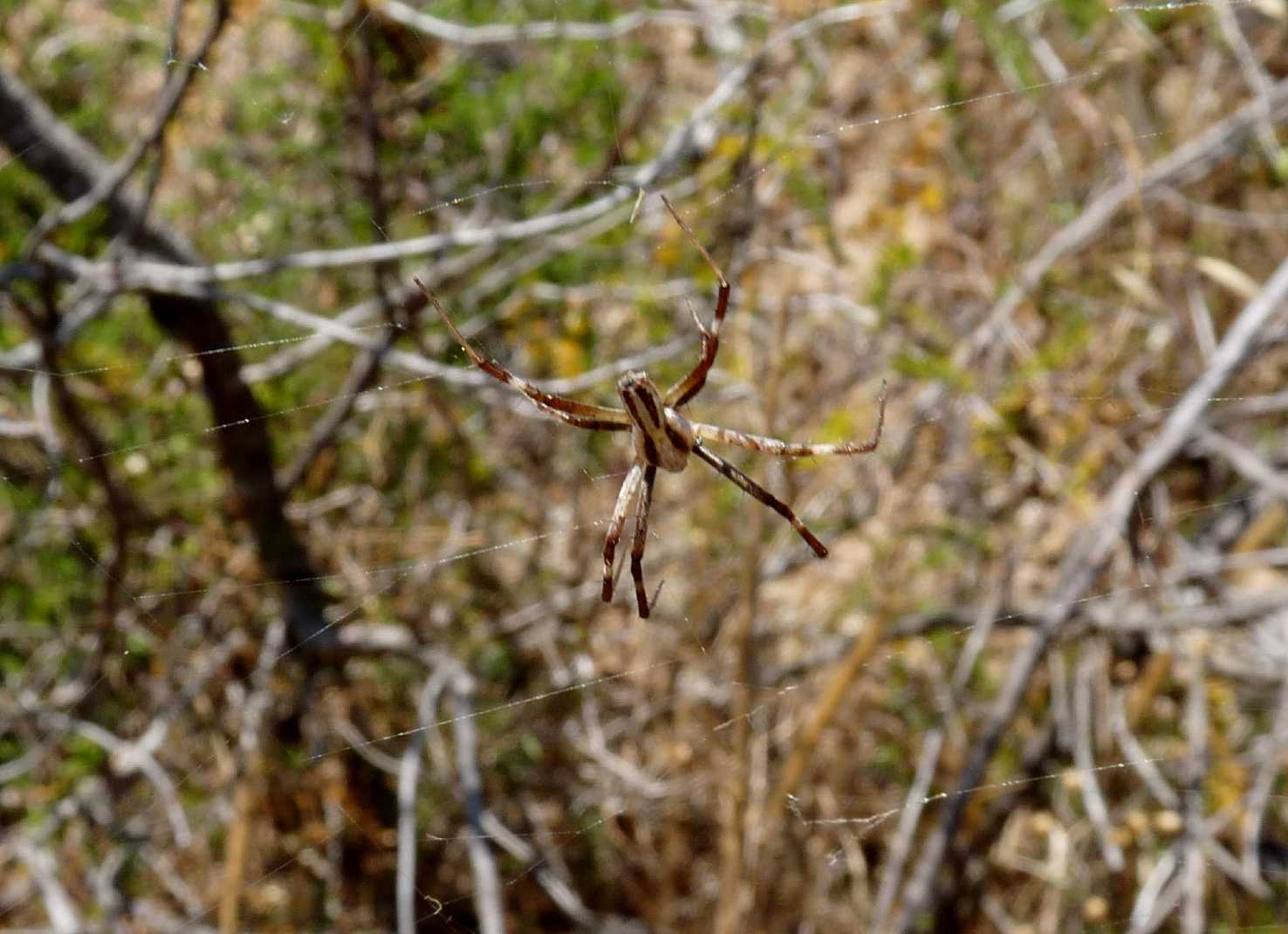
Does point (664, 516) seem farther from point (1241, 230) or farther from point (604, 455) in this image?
point (1241, 230)

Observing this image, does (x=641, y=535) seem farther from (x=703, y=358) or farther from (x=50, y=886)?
(x=50, y=886)

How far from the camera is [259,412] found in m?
3.18

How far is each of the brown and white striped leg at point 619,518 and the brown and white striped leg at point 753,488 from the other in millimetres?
108

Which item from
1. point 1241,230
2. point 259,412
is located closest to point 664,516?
point 259,412

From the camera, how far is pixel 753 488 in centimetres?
199

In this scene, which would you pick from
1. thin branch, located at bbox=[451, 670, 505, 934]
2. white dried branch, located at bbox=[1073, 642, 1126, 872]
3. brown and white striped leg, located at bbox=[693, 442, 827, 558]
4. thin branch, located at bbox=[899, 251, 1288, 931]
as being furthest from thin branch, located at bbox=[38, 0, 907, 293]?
white dried branch, located at bbox=[1073, 642, 1126, 872]

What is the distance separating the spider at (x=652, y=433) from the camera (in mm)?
1740

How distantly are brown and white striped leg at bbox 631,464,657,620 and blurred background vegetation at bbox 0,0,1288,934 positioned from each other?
0.75m

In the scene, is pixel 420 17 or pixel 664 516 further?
pixel 664 516

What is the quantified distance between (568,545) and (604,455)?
11.3 inches

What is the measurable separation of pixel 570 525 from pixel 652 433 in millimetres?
1668

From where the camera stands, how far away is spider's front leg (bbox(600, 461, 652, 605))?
195 centimetres

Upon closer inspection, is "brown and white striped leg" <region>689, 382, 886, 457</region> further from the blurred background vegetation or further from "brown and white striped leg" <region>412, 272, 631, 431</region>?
the blurred background vegetation

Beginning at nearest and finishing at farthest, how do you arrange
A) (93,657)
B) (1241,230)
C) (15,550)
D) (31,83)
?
1. (93,657)
2. (15,550)
3. (31,83)
4. (1241,230)
